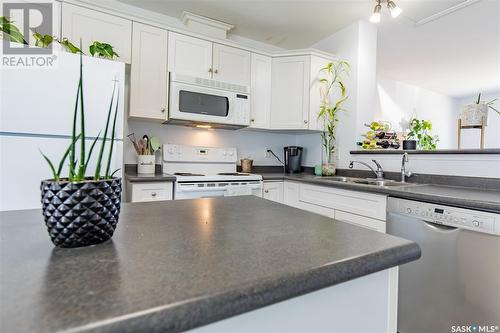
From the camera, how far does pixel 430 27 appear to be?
2973mm

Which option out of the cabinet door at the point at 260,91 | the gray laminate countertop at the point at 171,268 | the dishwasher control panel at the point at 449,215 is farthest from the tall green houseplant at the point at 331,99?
A: the gray laminate countertop at the point at 171,268

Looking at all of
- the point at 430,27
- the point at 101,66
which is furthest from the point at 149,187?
the point at 430,27

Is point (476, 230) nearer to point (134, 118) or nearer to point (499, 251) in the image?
point (499, 251)

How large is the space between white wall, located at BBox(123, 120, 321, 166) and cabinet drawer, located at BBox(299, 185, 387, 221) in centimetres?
94

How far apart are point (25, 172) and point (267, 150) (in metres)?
2.45

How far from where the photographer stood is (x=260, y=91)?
290 cm

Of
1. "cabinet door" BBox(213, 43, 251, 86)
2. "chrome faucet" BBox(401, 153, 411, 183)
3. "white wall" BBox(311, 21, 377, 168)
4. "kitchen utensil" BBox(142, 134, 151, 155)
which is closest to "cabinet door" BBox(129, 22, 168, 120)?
"kitchen utensil" BBox(142, 134, 151, 155)

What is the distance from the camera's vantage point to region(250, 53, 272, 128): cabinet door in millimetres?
2855

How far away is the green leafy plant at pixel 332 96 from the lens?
9.47 ft

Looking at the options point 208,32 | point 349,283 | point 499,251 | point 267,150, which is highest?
point 208,32

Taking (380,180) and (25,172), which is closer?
(25,172)

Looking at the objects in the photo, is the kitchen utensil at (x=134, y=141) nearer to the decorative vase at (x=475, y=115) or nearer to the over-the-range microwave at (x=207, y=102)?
the over-the-range microwave at (x=207, y=102)

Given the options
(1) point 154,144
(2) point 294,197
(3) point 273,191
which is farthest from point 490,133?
(1) point 154,144

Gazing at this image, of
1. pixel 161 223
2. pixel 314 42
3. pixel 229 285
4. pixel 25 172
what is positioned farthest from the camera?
pixel 314 42
